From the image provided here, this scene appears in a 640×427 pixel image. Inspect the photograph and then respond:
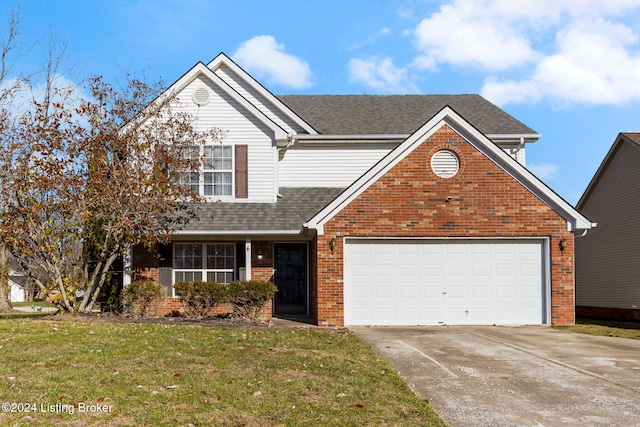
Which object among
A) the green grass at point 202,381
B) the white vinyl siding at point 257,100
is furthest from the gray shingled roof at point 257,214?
the green grass at point 202,381

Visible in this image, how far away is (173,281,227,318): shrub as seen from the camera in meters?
17.1

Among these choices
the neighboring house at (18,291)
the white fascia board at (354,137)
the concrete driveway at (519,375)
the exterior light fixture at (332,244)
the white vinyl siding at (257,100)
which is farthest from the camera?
the neighboring house at (18,291)

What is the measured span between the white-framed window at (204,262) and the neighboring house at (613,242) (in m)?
13.1

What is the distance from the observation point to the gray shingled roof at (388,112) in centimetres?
2136

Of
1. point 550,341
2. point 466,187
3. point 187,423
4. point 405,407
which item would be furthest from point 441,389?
point 466,187

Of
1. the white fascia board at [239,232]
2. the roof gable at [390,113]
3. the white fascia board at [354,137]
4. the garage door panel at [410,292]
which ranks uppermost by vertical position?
the roof gable at [390,113]

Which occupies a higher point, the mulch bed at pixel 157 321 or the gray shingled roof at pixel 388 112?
the gray shingled roof at pixel 388 112

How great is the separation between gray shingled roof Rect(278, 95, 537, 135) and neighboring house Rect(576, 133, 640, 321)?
4071mm

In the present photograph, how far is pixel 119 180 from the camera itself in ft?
55.1

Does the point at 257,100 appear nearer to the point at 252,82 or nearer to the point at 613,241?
the point at 252,82

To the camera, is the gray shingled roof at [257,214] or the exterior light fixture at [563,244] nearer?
the exterior light fixture at [563,244]

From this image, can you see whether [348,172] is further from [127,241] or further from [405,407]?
[405,407]

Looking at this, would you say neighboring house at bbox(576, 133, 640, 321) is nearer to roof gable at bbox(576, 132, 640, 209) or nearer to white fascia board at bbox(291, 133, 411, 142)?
roof gable at bbox(576, 132, 640, 209)

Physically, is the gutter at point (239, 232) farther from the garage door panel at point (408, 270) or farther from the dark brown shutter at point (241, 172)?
the garage door panel at point (408, 270)
